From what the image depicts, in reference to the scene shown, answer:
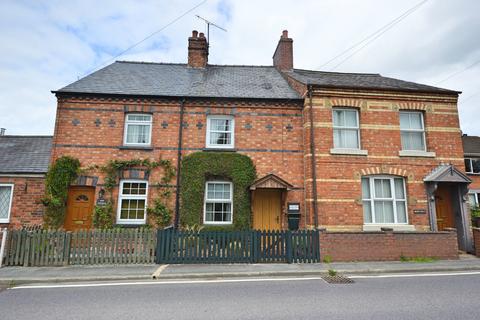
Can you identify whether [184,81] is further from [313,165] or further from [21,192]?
[21,192]

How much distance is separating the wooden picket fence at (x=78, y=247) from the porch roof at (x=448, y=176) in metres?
11.6

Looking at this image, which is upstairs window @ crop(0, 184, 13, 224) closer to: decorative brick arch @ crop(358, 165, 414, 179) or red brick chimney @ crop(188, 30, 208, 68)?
red brick chimney @ crop(188, 30, 208, 68)

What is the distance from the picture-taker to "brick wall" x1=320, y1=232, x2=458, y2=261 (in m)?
8.96

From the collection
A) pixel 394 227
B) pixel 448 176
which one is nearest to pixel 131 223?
pixel 394 227

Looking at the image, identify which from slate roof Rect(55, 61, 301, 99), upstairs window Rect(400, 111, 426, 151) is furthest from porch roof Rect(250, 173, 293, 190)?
upstairs window Rect(400, 111, 426, 151)

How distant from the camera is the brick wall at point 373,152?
10.9m

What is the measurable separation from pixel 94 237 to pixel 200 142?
5.67m

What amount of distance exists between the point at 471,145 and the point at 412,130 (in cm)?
1596

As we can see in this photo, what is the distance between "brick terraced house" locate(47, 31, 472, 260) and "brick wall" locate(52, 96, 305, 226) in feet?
0.15

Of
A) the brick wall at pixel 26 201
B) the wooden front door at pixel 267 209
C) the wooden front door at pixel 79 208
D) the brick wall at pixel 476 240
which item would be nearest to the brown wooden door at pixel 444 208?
the brick wall at pixel 476 240

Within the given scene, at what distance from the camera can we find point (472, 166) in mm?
20484

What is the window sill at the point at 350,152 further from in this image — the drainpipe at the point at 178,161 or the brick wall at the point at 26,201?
the brick wall at the point at 26,201

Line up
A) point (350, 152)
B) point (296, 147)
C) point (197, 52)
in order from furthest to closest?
1. point (197, 52)
2. point (296, 147)
3. point (350, 152)

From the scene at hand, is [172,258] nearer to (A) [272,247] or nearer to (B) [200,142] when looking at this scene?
(A) [272,247]
